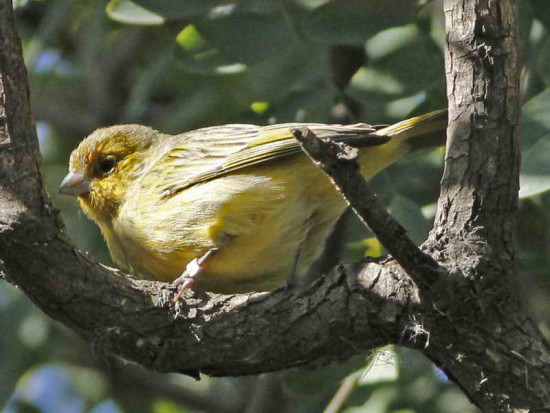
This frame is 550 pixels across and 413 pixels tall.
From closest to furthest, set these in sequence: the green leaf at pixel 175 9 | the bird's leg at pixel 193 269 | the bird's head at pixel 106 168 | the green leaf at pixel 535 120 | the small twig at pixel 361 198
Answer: the small twig at pixel 361 198 → the green leaf at pixel 535 120 → the bird's leg at pixel 193 269 → the green leaf at pixel 175 9 → the bird's head at pixel 106 168

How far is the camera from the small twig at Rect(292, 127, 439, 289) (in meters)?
3.04

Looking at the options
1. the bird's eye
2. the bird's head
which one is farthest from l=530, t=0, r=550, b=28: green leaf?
the bird's eye

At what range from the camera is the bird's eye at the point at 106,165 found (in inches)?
217

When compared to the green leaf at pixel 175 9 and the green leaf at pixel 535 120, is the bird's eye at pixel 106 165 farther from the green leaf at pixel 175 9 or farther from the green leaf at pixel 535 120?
the green leaf at pixel 535 120

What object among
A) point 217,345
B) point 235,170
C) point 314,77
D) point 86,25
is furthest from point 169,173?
point 86,25

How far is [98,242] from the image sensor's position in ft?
20.6

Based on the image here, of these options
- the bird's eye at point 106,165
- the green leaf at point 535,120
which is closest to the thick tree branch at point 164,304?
the green leaf at point 535,120

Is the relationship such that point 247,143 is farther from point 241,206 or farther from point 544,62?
point 544,62

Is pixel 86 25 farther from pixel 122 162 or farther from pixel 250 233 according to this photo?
pixel 250 233

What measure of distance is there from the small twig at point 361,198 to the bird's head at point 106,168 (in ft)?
7.53

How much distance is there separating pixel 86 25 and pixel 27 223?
340cm

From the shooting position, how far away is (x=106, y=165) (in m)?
5.56

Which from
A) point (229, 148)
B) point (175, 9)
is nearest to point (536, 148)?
point (229, 148)

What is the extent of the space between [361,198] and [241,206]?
153cm
